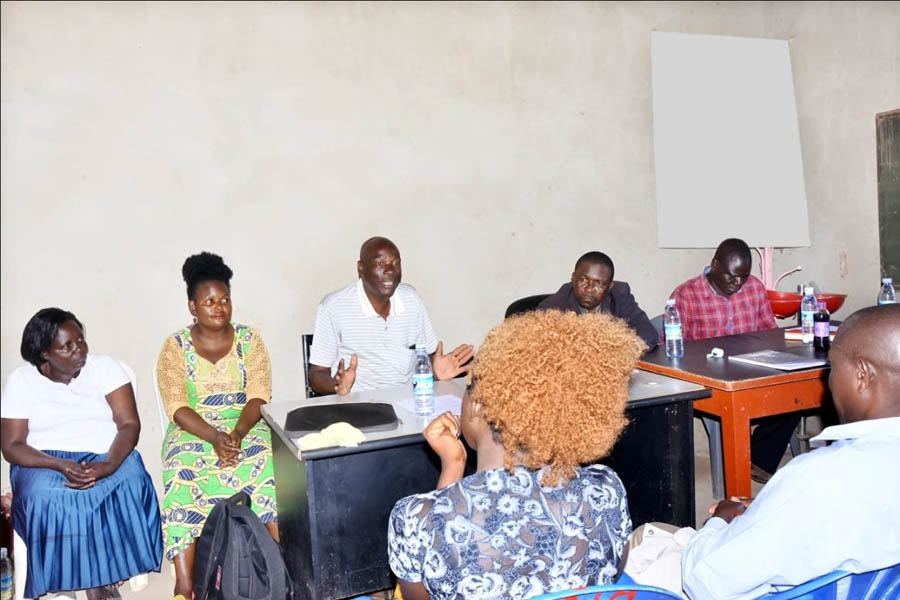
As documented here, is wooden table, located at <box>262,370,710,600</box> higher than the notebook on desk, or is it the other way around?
the notebook on desk

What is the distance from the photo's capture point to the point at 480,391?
1511mm

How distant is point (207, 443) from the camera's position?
9.59ft

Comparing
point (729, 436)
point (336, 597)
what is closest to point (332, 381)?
point (336, 597)

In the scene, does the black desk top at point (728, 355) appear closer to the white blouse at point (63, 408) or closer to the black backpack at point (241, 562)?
the black backpack at point (241, 562)

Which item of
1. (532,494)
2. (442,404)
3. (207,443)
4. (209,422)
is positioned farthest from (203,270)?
(532,494)

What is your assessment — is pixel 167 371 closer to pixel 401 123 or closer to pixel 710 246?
pixel 401 123

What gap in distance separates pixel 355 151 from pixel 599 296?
5.45 ft

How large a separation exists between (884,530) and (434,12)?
3770 mm

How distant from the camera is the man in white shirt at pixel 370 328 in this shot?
3301 mm

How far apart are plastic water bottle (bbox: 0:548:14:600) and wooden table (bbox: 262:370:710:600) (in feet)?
3.29

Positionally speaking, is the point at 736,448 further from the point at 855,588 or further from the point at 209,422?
the point at 209,422

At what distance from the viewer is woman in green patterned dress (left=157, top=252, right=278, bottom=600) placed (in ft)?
9.04

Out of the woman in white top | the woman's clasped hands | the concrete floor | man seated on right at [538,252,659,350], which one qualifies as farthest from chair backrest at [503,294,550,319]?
the woman in white top

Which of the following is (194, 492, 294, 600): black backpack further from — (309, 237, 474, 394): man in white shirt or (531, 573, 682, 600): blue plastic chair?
(531, 573, 682, 600): blue plastic chair
